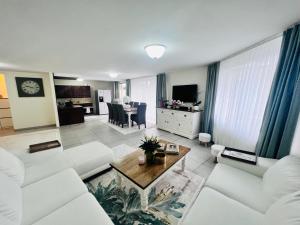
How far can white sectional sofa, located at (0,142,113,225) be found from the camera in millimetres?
991

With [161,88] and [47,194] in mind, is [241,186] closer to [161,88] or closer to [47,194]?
[47,194]

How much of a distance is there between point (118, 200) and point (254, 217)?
1496 mm

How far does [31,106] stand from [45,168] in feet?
16.1

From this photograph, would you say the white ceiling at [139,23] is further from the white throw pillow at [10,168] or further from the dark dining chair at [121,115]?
the dark dining chair at [121,115]

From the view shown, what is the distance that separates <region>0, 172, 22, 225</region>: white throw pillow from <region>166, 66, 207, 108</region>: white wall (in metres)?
4.35

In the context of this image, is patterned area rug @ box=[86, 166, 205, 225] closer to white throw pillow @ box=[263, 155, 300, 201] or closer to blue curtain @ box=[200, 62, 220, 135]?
white throw pillow @ box=[263, 155, 300, 201]

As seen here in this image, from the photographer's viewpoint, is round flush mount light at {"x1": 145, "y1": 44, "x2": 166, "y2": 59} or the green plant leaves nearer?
the green plant leaves

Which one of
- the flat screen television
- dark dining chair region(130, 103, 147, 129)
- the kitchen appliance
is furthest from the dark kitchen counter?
the flat screen television

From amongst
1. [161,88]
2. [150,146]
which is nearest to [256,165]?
[150,146]

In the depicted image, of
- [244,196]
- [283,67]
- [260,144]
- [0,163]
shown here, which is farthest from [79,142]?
[283,67]

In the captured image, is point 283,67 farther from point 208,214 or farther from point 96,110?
point 96,110

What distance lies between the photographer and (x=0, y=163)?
127cm

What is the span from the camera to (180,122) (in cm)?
411

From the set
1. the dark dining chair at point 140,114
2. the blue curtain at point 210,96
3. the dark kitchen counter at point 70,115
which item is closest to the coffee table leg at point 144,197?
the blue curtain at point 210,96
